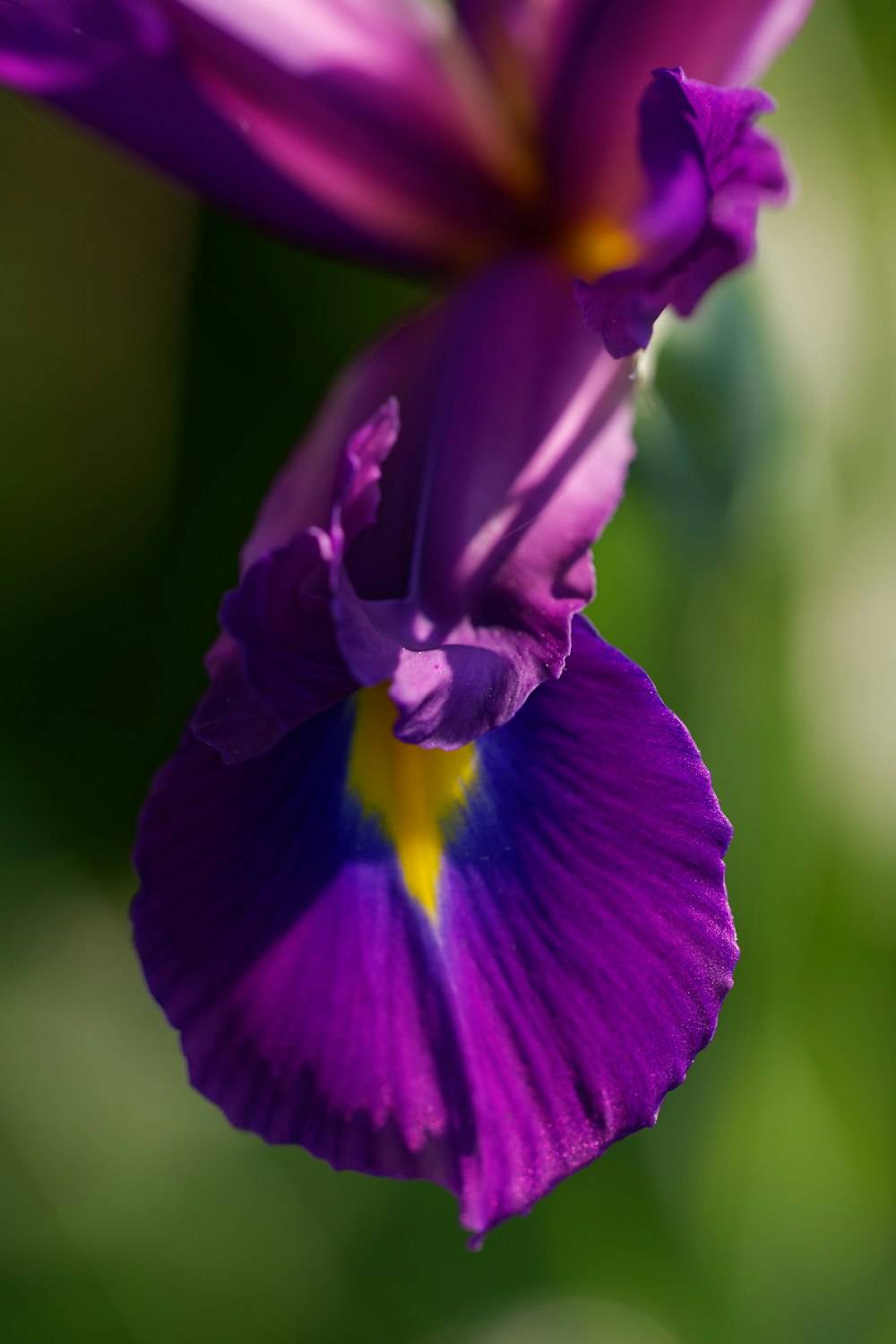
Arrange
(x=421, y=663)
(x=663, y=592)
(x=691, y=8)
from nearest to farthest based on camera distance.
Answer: (x=421, y=663), (x=691, y=8), (x=663, y=592)

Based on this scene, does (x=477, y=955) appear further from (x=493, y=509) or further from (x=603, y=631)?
(x=603, y=631)

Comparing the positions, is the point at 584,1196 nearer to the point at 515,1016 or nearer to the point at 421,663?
the point at 515,1016

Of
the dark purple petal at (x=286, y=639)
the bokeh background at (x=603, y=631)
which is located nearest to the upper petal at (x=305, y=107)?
the bokeh background at (x=603, y=631)

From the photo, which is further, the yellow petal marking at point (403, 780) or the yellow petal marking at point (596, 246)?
the yellow petal marking at point (596, 246)

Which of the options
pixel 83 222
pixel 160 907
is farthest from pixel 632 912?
pixel 83 222

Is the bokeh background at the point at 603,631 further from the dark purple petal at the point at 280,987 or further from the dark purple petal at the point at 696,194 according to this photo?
the dark purple petal at the point at 280,987

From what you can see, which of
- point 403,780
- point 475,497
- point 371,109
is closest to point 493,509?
point 475,497
